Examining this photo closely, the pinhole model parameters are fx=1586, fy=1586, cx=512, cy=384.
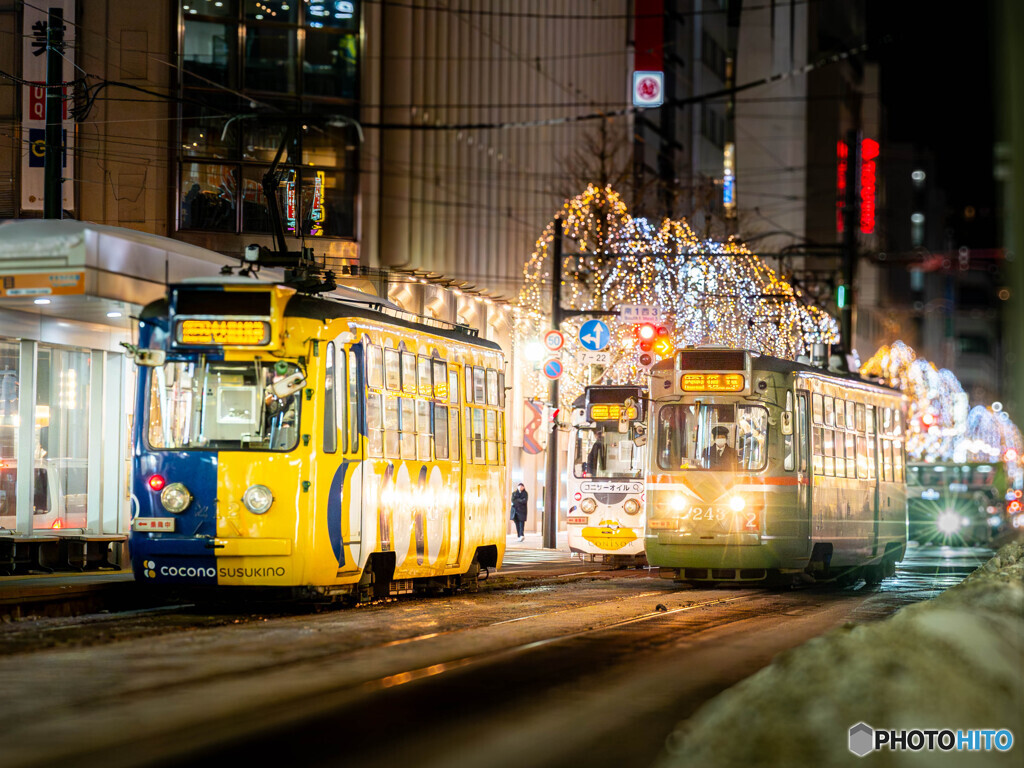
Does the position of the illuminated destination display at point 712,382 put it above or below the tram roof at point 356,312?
below

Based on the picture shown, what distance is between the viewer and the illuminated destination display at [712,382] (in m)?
22.8

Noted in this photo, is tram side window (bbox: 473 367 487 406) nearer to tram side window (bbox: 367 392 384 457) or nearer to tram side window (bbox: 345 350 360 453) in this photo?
tram side window (bbox: 367 392 384 457)

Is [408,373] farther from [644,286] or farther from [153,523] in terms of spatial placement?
[644,286]

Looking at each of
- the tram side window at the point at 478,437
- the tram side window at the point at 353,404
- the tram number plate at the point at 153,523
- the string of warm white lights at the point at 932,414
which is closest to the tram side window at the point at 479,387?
the tram side window at the point at 478,437

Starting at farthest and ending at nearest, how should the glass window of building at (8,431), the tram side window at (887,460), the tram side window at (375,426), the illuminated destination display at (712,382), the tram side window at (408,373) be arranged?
the tram side window at (887,460)
the glass window of building at (8,431)
the illuminated destination display at (712,382)
the tram side window at (408,373)
the tram side window at (375,426)

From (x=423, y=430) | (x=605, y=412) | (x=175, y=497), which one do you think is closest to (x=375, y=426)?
(x=423, y=430)

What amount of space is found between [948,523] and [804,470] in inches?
1109

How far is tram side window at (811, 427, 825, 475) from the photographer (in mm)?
23720

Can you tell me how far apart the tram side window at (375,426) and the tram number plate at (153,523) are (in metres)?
2.46

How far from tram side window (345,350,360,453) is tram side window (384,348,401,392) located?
851mm

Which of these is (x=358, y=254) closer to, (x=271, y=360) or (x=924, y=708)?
(x=271, y=360)

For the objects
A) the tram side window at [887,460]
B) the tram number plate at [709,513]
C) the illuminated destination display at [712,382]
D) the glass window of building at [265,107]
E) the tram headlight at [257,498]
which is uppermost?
the glass window of building at [265,107]

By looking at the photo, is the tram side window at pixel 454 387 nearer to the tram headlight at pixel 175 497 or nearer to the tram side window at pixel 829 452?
the tram headlight at pixel 175 497

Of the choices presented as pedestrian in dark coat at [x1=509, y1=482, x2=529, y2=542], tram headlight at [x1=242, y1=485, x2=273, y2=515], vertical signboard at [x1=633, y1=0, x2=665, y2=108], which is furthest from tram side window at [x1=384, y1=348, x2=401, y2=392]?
vertical signboard at [x1=633, y1=0, x2=665, y2=108]
